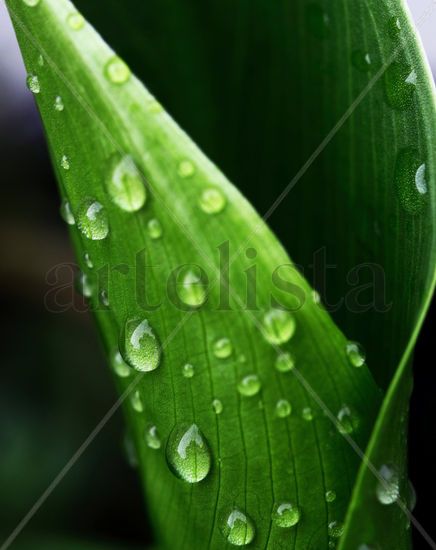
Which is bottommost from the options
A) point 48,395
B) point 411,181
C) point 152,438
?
point 48,395

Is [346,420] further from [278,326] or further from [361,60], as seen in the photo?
[361,60]

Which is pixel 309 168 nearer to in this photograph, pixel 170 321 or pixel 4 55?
pixel 170 321

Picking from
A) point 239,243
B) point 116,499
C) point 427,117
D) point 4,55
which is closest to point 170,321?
point 239,243

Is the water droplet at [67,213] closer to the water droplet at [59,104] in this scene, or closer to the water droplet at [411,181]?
the water droplet at [59,104]

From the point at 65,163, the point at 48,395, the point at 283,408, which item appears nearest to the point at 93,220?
the point at 65,163

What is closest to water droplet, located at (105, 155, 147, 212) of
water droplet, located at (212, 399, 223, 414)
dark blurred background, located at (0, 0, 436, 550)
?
water droplet, located at (212, 399, 223, 414)

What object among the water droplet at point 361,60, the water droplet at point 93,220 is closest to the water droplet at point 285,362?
the water droplet at point 93,220

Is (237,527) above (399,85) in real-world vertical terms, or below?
below
